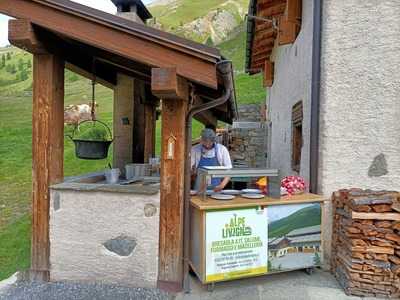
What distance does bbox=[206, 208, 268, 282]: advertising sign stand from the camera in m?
4.06

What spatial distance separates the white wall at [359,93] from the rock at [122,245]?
2511 mm

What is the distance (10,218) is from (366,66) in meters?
6.59

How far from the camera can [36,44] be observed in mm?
3971

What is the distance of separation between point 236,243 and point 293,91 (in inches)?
142

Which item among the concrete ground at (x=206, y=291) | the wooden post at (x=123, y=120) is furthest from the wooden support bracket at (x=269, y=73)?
the concrete ground at (x=206, y=291)

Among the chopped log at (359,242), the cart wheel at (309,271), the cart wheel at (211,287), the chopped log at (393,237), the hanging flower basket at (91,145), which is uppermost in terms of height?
the hanging flower basket at (91,145)

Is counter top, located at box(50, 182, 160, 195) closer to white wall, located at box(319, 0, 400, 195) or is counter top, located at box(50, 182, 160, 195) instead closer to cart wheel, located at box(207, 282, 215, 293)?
cart wheel, located at box(207, 282, 215, 293)

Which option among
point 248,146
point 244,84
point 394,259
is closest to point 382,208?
point 394,259

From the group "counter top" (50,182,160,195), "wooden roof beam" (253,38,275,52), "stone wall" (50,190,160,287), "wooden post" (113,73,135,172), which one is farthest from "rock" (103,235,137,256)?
"wooden roof beam" (253,38,275,52)

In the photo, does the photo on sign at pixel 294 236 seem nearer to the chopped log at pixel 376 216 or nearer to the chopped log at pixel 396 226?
the chopped log at pixel 376 216

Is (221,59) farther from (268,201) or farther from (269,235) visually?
(269,235)

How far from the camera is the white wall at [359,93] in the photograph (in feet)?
15.1

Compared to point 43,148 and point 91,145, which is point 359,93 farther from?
point 43,148

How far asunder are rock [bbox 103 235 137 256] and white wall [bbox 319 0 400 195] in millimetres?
2511
